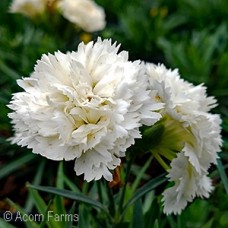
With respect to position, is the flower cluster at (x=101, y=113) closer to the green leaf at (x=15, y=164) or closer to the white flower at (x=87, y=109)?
the white flower at (x=87, y=109)

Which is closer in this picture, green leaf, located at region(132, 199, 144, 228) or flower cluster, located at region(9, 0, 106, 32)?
green leaf, located at region(132, 199, 144, 228)

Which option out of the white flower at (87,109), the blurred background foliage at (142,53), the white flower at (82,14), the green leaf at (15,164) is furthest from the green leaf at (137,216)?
the white flower at (82,14)

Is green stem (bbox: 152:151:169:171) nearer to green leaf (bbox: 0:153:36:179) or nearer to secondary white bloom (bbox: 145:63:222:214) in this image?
secondary white bloom (bbox: 145:63:222:214)

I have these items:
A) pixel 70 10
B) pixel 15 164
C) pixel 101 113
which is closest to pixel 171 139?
pixel 101 113

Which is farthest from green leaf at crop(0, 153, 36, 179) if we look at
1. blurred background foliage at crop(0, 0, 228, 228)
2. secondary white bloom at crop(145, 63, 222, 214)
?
secondary white bloom at crop(145, 63, 222, 214)

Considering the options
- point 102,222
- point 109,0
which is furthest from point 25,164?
point 109,0

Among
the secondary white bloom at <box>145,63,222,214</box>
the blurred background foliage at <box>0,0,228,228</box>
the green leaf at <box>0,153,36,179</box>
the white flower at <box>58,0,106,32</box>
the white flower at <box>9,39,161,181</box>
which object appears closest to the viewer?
the white flower at <box>9,39,161,181</box>

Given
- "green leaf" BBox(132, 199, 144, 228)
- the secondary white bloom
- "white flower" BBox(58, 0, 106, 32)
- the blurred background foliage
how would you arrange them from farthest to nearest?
"white flower" BBox(58, 0, 106, 32)
the blurred background foliage
"green leaf" BBox(132, 199, 144, 228)
the secondary white bloom
